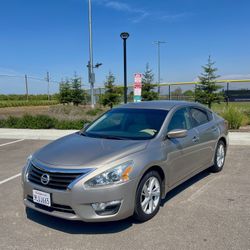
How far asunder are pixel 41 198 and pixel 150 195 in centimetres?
140

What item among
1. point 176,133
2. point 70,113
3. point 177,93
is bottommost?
point 70,113

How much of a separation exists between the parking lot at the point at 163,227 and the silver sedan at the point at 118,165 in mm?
254

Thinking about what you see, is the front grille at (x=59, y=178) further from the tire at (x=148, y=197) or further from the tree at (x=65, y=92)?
the tree at (x=65, y=92)

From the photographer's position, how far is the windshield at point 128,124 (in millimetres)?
4426

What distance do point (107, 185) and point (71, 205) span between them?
0.47 metres

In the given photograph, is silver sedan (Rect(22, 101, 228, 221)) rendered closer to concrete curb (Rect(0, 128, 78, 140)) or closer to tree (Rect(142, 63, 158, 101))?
concrete curb (Rect(0, 128, 78, 140))

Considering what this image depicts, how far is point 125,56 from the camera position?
1252 cm

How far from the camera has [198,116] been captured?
18.5 ft

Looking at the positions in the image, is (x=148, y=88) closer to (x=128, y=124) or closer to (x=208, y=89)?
(x=208, y=89)

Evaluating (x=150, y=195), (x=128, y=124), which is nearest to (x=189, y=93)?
(x=128, y=124)

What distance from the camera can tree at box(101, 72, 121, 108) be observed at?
78.6 ft

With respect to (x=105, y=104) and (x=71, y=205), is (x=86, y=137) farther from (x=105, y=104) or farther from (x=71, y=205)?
(x=105, y=104)

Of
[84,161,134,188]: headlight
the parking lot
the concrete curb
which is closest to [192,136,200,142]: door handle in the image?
the parking lot

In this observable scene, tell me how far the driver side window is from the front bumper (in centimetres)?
142
